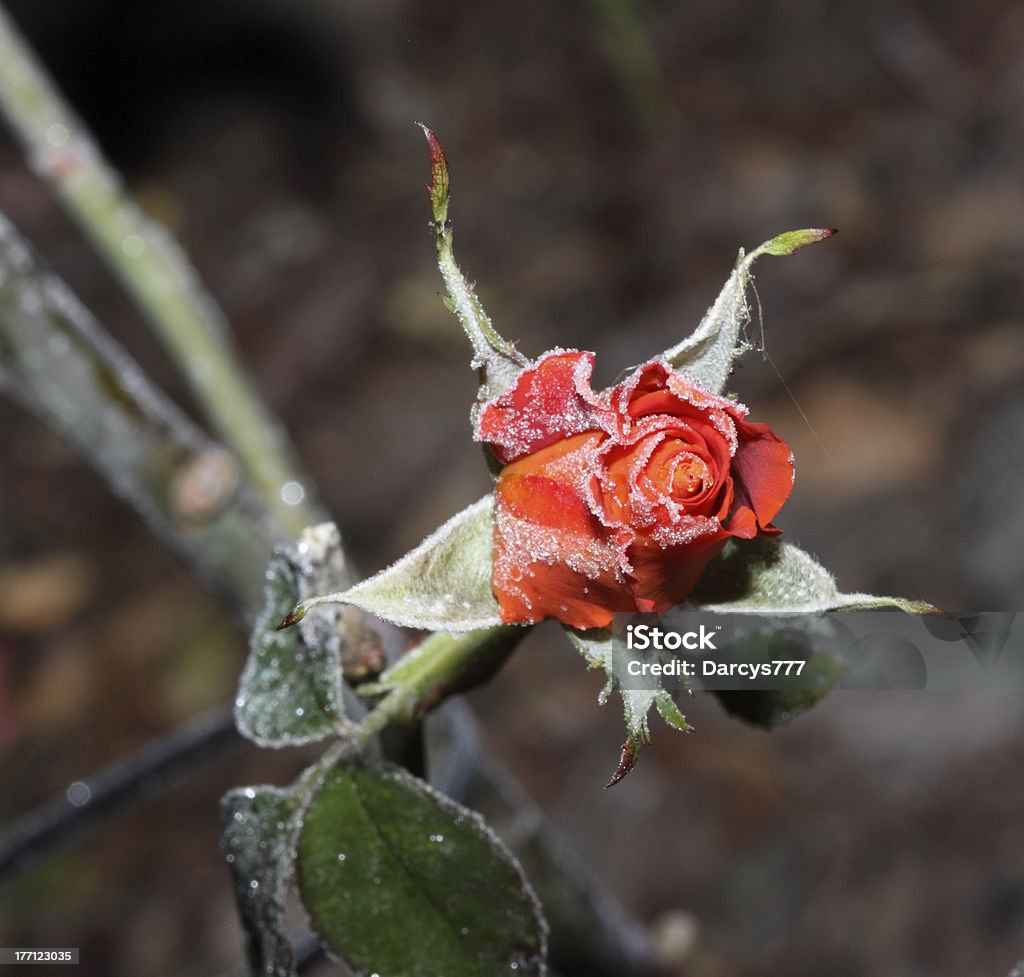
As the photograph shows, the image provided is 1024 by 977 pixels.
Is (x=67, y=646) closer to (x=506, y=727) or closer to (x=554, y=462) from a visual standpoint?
(x=506, y=727)

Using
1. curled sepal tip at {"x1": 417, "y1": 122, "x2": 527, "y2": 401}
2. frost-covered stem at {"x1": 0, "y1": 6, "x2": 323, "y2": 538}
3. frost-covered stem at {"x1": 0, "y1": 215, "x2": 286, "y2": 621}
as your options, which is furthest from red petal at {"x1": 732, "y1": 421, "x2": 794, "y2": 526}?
frost-covered stem at {"x1": 0, "y1": 6, "x2": 323, "y2": 538}

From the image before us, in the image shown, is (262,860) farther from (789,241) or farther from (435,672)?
(789,241)

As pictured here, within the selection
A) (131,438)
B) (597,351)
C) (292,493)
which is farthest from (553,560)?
(597,351)

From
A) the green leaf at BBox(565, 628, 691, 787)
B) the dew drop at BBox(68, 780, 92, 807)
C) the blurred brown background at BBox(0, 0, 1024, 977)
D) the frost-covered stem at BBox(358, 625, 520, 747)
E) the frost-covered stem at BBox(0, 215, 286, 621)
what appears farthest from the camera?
the blurred brown background at BBox(0, 0, 1024, 977)

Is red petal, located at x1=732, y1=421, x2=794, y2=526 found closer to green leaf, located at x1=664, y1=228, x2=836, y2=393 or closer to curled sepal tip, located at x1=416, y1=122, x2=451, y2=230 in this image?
green leaf, located at x1=664, y1=228, x2=836, y2=393

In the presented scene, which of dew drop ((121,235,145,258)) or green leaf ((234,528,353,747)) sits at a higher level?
dew drop ((121,235,145,258))

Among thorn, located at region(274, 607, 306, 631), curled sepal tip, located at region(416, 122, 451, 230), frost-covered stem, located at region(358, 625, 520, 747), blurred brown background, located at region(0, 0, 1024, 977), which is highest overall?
curled sepal tip, located at region(416, 122, 451, 230)
